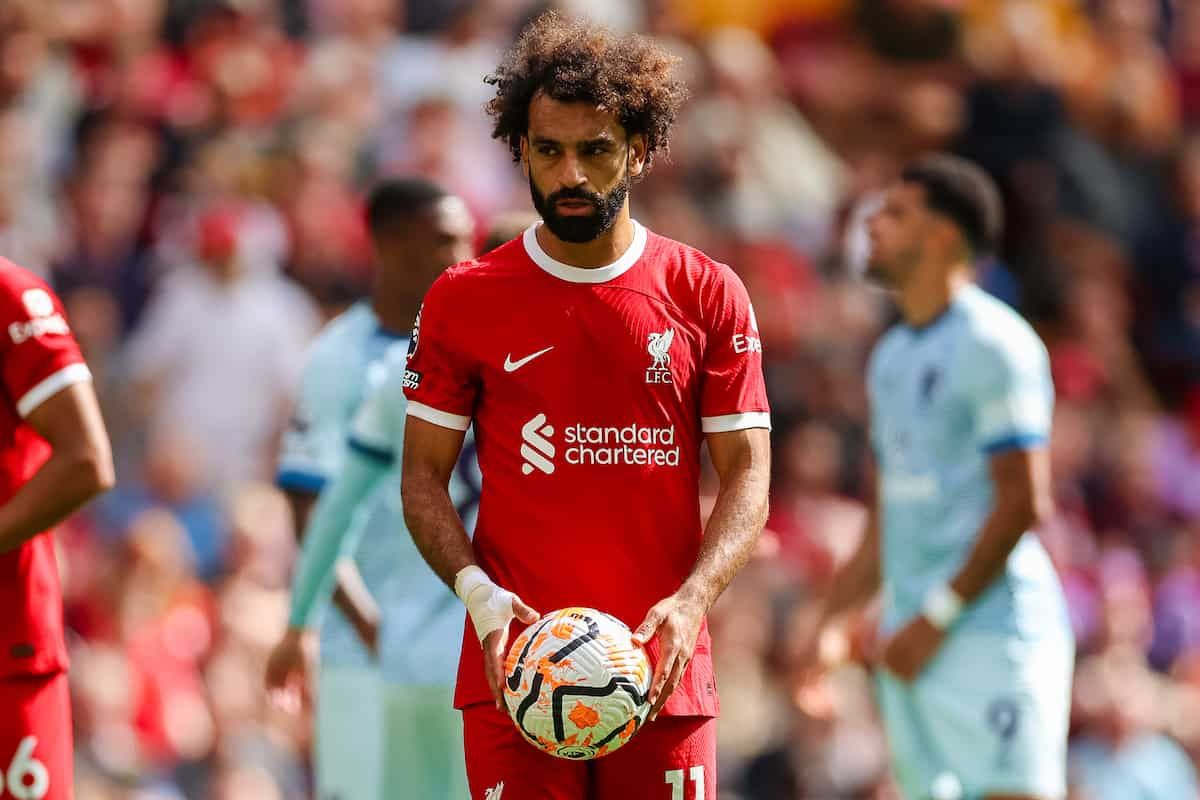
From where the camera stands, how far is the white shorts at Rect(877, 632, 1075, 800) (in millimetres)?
7617

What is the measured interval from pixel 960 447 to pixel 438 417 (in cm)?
314

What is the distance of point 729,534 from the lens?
16.7 feet

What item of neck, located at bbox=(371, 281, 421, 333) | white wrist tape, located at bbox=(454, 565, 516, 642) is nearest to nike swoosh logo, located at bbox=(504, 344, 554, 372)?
white wrist tape, located at bbox=(454, 565, 516, 642)

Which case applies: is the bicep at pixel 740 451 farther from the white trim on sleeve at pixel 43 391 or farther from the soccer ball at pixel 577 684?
the white trim on sleeve at pixel 43 391

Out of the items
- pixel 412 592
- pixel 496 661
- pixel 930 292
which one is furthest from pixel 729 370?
pixel 930 292

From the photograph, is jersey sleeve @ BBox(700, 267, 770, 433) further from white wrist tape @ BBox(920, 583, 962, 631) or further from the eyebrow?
white wrist tape @ BBox(920, 583, 962, 631)

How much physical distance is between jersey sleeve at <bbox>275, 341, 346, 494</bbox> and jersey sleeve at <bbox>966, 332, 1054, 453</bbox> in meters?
2.40

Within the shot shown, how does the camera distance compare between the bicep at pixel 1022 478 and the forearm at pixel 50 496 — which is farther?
the bicep at pixel 1022 478

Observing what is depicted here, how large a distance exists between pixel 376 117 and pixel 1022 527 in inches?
303

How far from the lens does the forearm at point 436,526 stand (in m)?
5.10

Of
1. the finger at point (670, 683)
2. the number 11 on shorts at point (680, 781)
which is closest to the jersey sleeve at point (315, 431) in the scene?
the number 11 on shorts at point (680, 781)

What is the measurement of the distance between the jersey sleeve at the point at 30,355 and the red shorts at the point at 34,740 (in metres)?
0.77

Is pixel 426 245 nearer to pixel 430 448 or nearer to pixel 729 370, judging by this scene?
pixel 430 448

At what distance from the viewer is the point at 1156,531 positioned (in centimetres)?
1423
